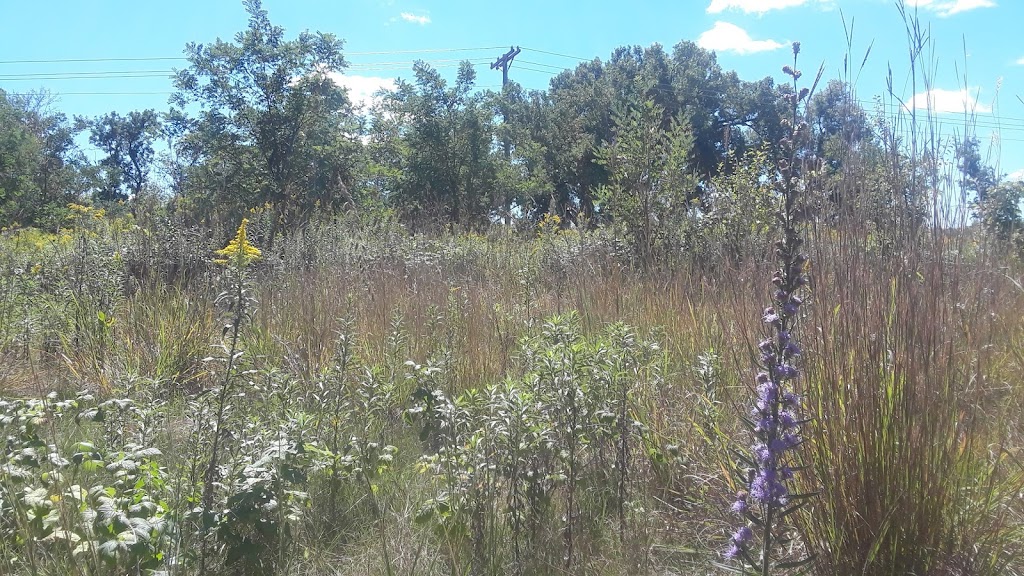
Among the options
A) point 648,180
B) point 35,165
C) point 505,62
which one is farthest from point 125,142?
point 648,180

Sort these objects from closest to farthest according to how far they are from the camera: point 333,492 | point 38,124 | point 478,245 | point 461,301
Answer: point 333,492 < point 461,301 < point 478,245 < point 38,124

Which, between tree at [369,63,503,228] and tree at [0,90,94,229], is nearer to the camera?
tree at [369,63,503,228]

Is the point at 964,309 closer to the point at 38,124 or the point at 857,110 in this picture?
the point at 857,110

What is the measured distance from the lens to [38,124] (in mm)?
35719

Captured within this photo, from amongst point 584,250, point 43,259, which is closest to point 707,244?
point 584,250

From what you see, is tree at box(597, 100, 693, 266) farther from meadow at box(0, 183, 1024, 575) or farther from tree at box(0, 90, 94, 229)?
tree at box(0, 90, 94, 229)

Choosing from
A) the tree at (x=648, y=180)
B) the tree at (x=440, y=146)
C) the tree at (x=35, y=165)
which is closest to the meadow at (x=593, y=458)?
the tree at (x=648, y=180)

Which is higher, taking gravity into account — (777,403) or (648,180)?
(648,180)

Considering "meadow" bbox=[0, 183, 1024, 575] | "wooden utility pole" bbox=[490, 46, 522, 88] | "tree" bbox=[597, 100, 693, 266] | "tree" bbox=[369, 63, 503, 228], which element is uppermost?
"wooden utility pole" bbox=[490, 46, 522, 88]

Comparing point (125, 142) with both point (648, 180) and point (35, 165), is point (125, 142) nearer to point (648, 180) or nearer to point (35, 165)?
point (35, 165)

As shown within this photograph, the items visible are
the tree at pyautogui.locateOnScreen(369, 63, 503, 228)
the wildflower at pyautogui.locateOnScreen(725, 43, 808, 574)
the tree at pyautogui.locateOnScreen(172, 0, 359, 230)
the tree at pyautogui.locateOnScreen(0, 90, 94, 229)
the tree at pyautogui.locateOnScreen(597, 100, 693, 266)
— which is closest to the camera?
the wildflower at pyautogui.locateOnScreen(725, 43, 808, 574)

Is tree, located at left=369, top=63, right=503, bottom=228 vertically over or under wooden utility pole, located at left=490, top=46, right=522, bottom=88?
under

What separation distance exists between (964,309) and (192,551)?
2672 mm

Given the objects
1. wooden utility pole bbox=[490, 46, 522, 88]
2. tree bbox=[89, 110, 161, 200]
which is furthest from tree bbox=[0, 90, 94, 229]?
wooden utility pole bbox=[490, 46, 522, 88]
